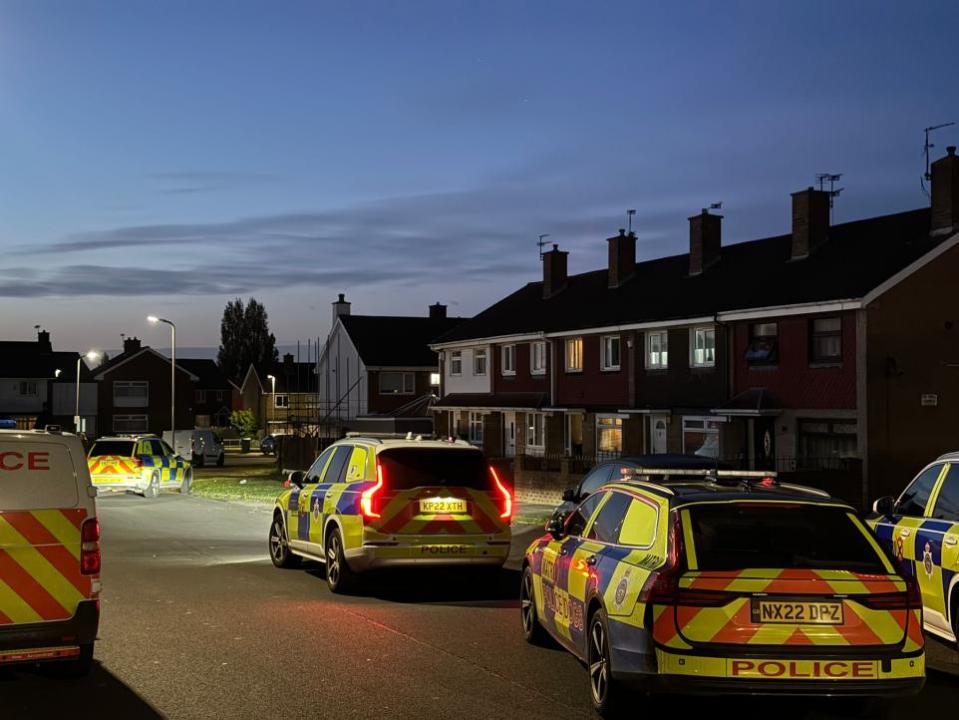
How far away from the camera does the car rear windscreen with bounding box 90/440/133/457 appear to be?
33.6 meters

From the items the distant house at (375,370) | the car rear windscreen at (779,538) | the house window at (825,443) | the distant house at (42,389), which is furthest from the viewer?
the distant house at (42,389)

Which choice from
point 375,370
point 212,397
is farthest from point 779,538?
point 212,397

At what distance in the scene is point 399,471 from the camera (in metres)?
13.9

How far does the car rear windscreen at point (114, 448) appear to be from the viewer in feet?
110

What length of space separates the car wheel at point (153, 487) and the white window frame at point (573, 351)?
15.7 meters

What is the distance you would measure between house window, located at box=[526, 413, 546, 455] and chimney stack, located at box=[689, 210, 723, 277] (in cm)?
883

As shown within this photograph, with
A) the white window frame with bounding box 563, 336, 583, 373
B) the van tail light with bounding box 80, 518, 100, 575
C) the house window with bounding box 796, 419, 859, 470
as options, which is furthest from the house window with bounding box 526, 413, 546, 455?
the van tail light with bounding box 80, 518, 100, 575

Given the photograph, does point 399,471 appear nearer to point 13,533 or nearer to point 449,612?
point 449,612

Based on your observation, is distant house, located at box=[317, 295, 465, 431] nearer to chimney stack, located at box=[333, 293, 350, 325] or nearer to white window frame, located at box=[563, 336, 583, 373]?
chimney stack, located at box=[333, 293, 350, 325]

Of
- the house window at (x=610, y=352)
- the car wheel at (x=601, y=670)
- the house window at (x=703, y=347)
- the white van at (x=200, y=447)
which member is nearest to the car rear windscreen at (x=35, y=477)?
the car wheel at (x=601, y=670)

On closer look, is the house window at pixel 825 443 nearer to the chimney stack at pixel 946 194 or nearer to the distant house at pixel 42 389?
the chimney stack at pixel 946 194

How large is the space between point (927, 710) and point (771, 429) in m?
25.1

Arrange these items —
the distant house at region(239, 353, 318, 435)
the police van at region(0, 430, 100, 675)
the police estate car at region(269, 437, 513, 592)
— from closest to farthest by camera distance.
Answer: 1. the police van at region(0, 430, 100, 675)
2. the police estate car at region(269, 437, 513, 592)
3. the distant house at region(239, 353, 318, 435)

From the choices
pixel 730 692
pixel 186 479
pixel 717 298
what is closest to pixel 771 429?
pixel 717 298
